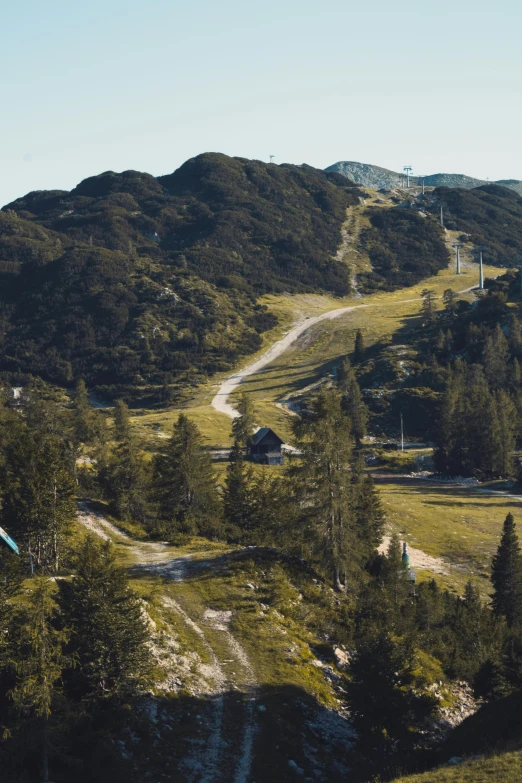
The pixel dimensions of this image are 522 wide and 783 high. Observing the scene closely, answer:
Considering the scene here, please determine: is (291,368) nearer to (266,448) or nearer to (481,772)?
(266,448)

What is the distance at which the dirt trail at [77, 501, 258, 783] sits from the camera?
23.4 meters

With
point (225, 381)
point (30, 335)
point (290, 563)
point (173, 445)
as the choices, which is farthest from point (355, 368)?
point (290, 563)

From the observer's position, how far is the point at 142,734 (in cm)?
2419

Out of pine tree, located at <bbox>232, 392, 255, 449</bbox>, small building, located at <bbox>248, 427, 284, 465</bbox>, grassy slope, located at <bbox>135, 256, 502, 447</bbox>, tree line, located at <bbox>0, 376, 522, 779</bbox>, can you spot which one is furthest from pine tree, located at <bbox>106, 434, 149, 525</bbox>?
grassy slope, located at <bbox>135, 256, 502, 447</bbox>

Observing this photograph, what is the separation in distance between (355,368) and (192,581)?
118510 millimetres

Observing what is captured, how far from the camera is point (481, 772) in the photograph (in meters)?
20.7

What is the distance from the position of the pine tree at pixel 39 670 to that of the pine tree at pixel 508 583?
28927 millimetres

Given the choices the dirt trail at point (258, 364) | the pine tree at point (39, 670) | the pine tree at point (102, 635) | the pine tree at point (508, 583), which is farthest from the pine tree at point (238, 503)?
the dirt trail at point (258, 364)

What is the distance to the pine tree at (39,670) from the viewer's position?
68.6ft

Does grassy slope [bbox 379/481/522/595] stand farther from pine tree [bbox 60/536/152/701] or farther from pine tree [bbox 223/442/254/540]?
pine tree [bbox 60/536/152/701]

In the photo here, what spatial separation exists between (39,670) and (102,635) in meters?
2.99

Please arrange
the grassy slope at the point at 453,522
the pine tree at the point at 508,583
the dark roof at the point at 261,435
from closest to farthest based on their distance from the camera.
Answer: the pine tree at the point at 508,583, the grassy slope at the point at 453,522, the dark roof at the point at 261,435

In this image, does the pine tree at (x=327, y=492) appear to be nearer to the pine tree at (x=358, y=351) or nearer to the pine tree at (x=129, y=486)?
the pine tree at (x=129, y=486)

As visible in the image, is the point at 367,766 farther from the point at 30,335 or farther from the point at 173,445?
the point at 30,335
